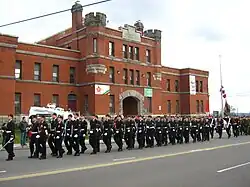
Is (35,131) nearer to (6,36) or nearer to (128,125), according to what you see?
(128,125)

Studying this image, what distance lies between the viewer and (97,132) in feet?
60.1

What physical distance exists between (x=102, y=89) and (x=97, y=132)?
26.2m

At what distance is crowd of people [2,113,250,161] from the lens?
52.9 feet

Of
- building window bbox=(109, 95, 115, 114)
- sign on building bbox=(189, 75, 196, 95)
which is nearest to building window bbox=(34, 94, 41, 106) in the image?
building window bbox=(109, 95, 115, 114)

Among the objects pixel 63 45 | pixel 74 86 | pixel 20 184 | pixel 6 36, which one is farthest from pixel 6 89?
pixel 20 184

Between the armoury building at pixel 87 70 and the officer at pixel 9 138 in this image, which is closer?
the officer at pixel 9 138

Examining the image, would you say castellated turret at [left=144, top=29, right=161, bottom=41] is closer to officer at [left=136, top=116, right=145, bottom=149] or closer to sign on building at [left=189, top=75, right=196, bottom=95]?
sign on building at [left=189, top=75, right=196, bottom=95]

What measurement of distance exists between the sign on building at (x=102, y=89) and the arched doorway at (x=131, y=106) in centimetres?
549

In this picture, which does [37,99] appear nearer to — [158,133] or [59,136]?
[158,133]

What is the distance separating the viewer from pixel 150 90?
167 ft

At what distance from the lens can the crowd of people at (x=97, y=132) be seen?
1611cm

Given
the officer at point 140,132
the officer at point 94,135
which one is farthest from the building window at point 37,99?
the officer at point 94,135

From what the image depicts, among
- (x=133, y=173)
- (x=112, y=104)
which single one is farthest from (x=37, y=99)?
(x=133, y=173)

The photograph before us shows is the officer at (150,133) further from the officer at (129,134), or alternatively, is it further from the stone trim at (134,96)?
the stone trim at (134,96)
